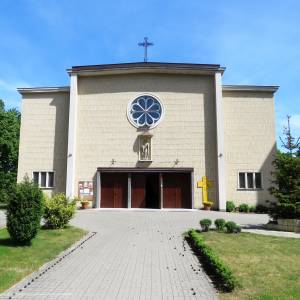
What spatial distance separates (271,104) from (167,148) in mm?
8936

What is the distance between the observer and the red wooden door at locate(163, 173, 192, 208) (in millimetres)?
29078

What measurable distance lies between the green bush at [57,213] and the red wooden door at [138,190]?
13.4 meters

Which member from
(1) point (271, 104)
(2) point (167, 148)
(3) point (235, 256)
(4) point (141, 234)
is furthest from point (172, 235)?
(1) point (271, 104)

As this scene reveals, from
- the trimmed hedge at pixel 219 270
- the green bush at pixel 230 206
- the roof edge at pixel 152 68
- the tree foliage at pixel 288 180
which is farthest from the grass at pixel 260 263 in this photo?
the roof edge at pixel 152 68

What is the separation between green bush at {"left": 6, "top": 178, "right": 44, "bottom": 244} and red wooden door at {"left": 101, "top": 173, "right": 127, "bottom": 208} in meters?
17.2

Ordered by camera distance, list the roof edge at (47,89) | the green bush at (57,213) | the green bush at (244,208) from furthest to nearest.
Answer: the roof edge at (47,89) → the green bush at (244,208) → the green bush at (57,213)

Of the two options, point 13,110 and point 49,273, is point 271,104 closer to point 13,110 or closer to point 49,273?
point 49,273

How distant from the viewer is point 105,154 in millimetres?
29297

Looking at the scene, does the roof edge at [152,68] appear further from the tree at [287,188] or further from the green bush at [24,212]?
the green bush at [24,212]

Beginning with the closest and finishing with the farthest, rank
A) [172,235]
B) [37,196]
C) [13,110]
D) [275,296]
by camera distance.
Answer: [275,296] → [37,196] → [172,235] → [13,110]

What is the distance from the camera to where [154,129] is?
29484mm

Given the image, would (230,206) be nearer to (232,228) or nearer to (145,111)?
(145,111)

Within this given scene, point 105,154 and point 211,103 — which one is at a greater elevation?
point 211,103

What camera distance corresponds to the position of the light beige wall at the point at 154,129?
2903 centimetres
